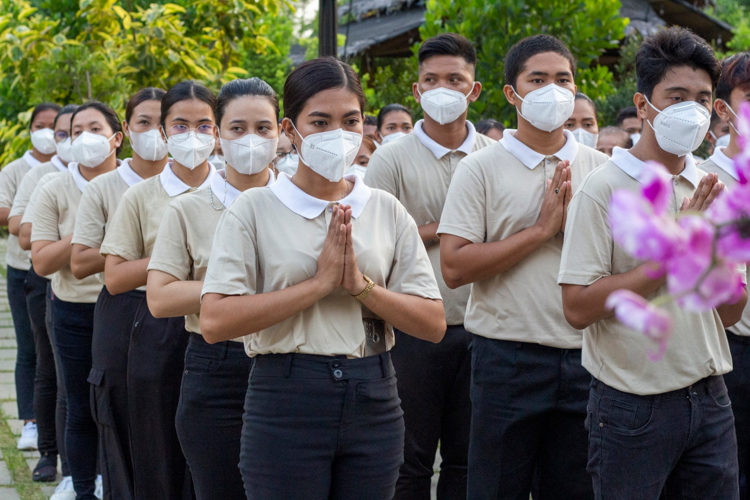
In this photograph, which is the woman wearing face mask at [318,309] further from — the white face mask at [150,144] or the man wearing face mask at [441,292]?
the white face mask at [150,144]

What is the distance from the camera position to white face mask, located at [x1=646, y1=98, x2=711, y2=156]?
2.71 meters

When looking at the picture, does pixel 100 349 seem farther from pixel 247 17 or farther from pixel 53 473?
pixel 247 17

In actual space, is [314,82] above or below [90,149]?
above

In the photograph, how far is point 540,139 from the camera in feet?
11.1

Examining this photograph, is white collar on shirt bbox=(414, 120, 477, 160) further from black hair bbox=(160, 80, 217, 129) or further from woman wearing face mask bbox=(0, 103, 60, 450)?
woman wearing face mask bbox=(0, 103, 60, 450)

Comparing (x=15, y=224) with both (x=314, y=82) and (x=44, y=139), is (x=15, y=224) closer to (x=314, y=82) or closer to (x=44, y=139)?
(x=44, y=139)

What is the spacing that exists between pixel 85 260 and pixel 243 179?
108cm

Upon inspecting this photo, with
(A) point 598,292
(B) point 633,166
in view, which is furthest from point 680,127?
(A) point 598,292

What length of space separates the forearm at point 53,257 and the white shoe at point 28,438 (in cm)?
176

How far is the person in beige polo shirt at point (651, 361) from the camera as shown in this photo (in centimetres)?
256

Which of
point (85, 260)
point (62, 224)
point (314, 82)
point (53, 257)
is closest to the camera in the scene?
point (314, 82)

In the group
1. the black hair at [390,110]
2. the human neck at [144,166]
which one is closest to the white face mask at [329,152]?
the human neck at [144,166]

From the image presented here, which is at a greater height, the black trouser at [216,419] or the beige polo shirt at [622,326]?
the beige polo shirt at [622,326]

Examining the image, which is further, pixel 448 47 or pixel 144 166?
pixel 144 166
